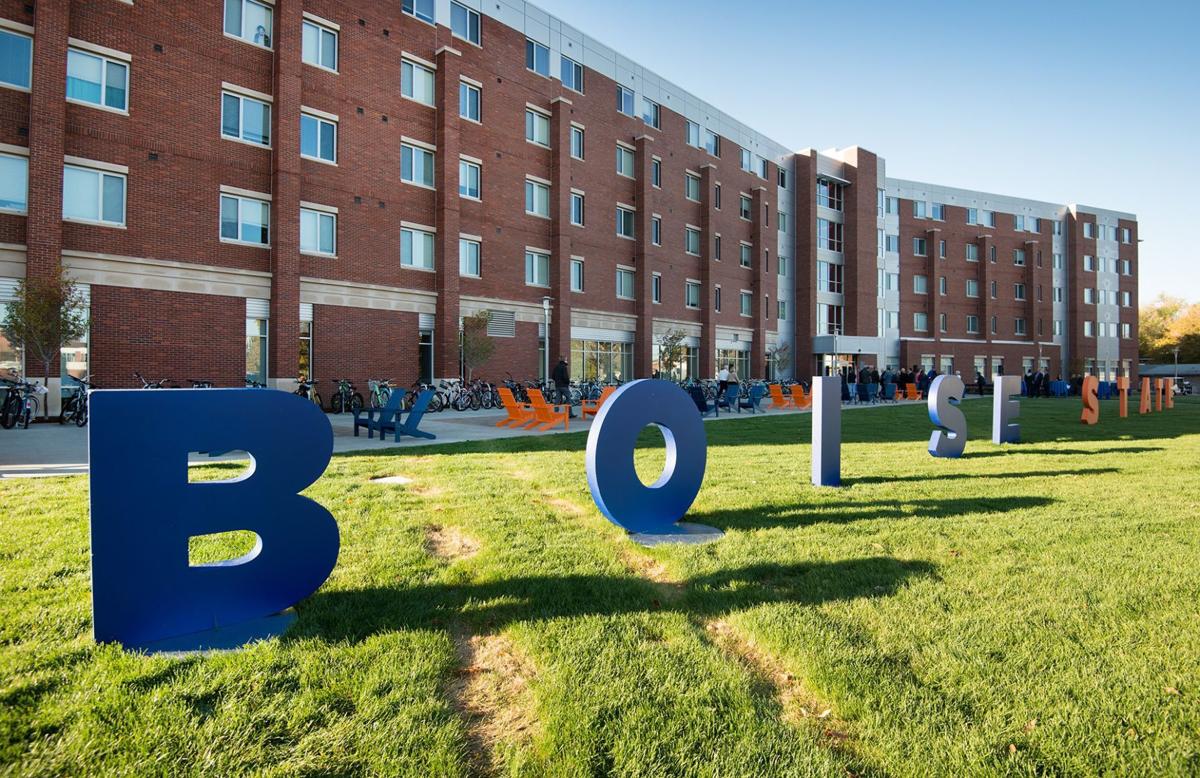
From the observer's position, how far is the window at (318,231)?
72.0 feet

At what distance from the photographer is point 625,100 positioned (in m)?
34.4

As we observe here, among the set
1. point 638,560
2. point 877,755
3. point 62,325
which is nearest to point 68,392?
point 62,325

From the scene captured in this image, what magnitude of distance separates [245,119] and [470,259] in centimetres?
932

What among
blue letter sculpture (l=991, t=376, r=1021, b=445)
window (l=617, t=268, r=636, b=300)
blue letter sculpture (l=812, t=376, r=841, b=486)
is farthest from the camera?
window (l=617, t=268, r=636, b=300)

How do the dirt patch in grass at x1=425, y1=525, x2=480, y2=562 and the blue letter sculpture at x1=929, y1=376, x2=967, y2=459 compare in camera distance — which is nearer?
the dirt patch in grass at x1=425, y1=525, x2=480, y2=562

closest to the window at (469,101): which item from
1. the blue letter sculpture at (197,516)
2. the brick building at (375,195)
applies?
the brick building at (375,195)

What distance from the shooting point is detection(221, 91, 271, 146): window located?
20.2m

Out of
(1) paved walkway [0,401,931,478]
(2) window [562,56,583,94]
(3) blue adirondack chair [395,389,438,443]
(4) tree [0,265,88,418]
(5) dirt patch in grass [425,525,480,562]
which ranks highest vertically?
(2) window [562,56,583,94]

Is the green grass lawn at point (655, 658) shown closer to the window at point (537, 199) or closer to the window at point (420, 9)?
the window at point (420, 9)

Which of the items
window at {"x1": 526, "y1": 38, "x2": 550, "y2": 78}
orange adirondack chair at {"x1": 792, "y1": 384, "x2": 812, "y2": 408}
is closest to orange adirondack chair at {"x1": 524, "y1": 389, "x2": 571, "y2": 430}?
orange adirondack chair at {"x1": 792, "y1": 384, "x2": 812, "y2": 408}

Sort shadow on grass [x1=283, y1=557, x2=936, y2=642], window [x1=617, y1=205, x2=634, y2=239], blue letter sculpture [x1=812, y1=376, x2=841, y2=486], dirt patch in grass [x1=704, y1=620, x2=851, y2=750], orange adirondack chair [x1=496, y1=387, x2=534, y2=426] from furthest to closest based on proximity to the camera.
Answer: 1. window [x1=617, y1=205, x2=634, y2=239]
2. orange adirondack chair [x1=496, y1=387, x2=534, y2=426]
3. blue letter sculpture [x1=812, y1=376, x2=841, y2=486]
4. shadow on grass [x1=283, y1=557, x2=936, y2=642]
5. dirt patch in grass [x1=704, y1=620, x2=851, y2=750]

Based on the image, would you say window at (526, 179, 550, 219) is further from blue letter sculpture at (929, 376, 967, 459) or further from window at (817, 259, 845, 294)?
window at (817, 259, 845, 294)

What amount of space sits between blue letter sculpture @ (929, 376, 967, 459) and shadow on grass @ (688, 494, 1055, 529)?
3.70 metres

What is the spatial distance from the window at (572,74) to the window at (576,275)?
28.0 ft
